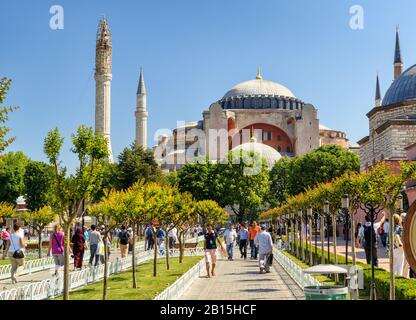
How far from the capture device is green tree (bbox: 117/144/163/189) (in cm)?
4138

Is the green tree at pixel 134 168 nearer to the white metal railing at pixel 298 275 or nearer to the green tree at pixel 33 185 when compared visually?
the green tree at pixel 33 185

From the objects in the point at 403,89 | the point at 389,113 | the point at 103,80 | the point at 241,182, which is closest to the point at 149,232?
the point at 389,113

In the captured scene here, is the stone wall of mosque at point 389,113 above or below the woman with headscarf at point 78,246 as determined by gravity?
above

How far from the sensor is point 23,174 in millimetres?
51906

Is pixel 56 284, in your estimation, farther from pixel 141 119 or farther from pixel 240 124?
pixel 240 124

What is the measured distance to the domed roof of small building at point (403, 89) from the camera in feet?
126

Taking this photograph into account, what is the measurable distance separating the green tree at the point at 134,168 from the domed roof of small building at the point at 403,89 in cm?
1604

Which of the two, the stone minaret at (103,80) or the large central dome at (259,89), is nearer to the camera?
the stone minaret at (103,80)

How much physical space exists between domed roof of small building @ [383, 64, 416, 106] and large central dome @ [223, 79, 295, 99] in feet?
160

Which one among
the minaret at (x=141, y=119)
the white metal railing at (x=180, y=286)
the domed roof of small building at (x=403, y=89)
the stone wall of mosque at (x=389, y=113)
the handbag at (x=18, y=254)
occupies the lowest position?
the white metal railing at (x=180, y=286)

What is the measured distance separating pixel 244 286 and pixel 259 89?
255 feet

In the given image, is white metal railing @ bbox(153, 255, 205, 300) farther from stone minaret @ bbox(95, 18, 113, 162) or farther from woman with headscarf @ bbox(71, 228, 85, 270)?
stone minaret @ bbox(95, 18, 113, 162)

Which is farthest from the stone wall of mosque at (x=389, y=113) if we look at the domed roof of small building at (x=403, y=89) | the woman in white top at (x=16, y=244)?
the woman in white top at (x=16, y=244)
